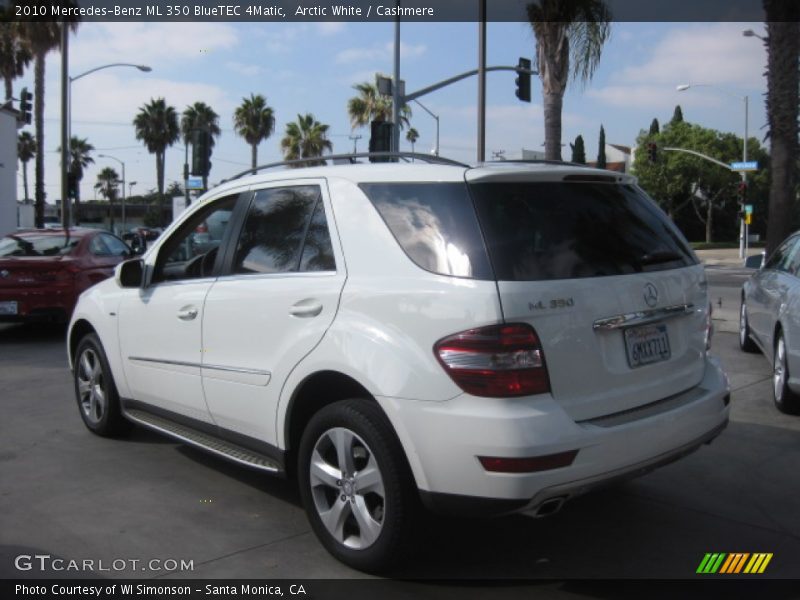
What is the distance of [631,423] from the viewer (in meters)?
3.31

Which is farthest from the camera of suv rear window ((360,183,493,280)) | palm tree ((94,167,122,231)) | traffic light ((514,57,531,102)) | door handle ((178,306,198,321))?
palm tree ((94,167,122,231))

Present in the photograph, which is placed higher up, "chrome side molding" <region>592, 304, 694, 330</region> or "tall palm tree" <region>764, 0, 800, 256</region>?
"tall palm tree" <region>764, 0, 800, 256</region>

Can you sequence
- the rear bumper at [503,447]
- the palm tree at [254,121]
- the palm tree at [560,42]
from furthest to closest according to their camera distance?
the palm tree at [254,121] → the palm tree at [560,42] → the rear bumper at [503,447]

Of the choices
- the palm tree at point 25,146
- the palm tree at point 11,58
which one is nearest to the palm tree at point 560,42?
the palm tree at point 11,58

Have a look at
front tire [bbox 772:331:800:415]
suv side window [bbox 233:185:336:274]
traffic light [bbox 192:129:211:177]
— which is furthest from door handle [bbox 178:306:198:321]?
traffic light [bbox 192:129:211:177]

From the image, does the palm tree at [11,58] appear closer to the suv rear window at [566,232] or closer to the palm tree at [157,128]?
the palm tree at [157,128]

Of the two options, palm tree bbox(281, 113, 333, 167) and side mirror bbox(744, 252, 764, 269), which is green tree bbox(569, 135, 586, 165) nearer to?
palm tree bbox(281, 113, 333, 167)

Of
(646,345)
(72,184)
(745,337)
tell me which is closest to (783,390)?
(745,337)

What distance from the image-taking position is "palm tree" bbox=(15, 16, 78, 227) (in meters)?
32.3

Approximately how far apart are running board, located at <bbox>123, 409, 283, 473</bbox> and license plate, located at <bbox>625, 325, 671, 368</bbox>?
178cm

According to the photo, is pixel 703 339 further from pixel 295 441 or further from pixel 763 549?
pixel 295 441

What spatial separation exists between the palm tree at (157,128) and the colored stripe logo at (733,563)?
58.6m

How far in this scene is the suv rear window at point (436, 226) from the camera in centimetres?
320

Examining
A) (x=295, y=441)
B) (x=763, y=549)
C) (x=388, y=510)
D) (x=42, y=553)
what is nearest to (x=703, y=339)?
(x=763, y=549)
